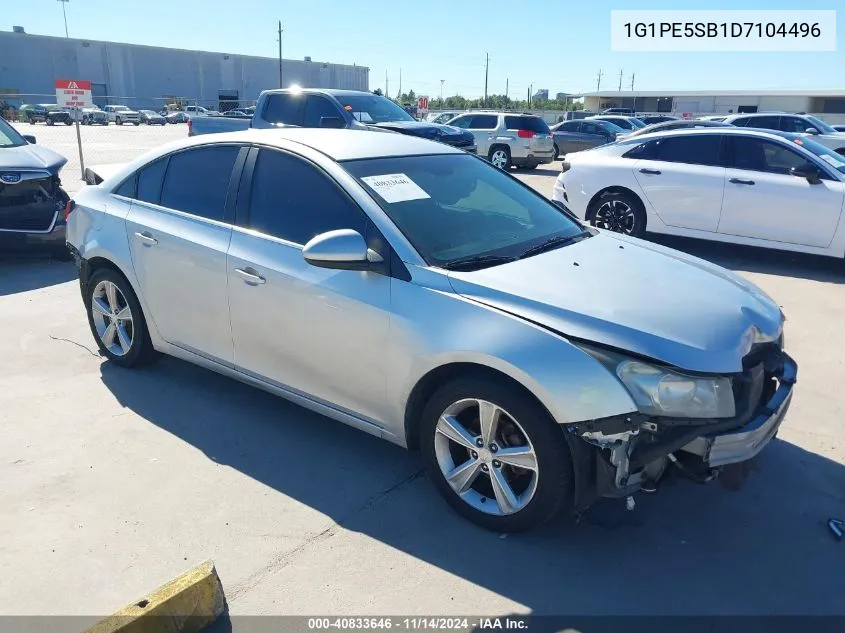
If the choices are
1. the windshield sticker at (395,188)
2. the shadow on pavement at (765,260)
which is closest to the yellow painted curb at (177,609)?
the windshield sticker at (395,188)

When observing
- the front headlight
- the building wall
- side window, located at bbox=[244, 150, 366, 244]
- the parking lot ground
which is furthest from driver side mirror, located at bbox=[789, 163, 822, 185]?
the building wall

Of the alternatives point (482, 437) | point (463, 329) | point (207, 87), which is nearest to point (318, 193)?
point (463, 329)

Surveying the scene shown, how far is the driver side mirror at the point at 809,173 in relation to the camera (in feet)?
24.7

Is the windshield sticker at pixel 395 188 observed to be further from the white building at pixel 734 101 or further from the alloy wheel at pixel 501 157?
the white building at pixel 734 101

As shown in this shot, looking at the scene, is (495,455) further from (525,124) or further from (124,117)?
(124,117)

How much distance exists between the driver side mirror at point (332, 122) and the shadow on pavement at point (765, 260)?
216 inches

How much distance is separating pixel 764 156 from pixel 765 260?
4.29 ft

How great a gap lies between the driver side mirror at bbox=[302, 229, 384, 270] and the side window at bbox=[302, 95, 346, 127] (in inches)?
357

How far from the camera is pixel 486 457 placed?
Answer: 9.71ft

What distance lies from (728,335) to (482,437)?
114cm

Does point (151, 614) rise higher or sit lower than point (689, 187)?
lower

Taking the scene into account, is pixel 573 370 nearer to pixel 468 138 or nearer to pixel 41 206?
pixel 41 206

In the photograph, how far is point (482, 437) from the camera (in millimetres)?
2951

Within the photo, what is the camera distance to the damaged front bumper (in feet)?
8.60
